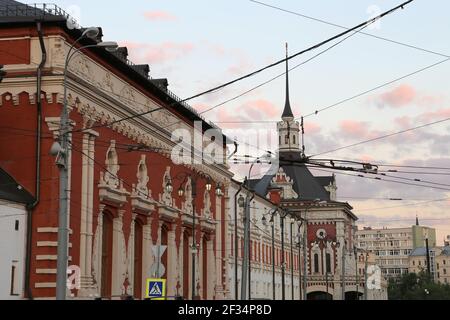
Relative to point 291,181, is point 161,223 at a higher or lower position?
lower

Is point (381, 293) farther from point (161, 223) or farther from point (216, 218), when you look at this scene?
point (161, 223)

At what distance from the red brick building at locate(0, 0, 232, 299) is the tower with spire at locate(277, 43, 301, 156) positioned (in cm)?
6675

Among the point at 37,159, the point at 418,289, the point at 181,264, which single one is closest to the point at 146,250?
the point at 181,264

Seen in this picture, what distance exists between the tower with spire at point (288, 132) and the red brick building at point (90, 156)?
66747 mm

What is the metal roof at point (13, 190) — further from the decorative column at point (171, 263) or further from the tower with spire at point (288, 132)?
the tower with spire at point (288, 132)

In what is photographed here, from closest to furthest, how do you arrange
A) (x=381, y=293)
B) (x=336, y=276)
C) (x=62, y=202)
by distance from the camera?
(x=62, y=202), (x=336, y=276), (x=381, y=293)

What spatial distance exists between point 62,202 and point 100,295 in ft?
47.1

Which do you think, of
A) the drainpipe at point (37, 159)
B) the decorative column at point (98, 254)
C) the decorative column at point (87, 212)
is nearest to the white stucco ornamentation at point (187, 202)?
the decorative column at point (98, 254)

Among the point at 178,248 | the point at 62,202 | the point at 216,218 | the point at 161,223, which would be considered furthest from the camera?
the point at 216,218

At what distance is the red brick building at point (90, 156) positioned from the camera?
29.4 meters

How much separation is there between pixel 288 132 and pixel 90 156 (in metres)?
79.9

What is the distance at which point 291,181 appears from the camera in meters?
102

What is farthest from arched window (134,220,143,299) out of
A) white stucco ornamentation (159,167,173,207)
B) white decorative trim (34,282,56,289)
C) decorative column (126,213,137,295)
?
white decorative trim (34,282,56,289)
